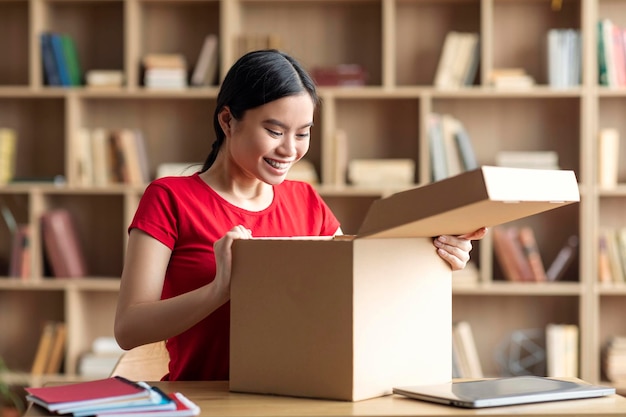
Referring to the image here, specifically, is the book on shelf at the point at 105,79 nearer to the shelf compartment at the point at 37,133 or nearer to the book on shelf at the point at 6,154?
the shelf compartment at the point at 37,133

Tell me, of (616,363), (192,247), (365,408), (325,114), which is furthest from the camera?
(325,114)

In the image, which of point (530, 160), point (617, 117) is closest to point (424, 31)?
point (530, 160)

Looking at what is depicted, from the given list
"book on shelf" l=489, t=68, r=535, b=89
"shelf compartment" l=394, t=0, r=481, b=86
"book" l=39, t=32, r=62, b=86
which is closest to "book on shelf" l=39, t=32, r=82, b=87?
"book" l=39, t=32, r=62, b=86

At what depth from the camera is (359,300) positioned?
1316 mm

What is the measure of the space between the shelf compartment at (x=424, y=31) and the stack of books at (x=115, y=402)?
277 cm

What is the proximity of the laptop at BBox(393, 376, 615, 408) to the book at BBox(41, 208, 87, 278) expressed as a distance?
260cm

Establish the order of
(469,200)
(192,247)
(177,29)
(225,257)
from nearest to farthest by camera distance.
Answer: (469,200)
(225,257)
(192,247)
(177,29)

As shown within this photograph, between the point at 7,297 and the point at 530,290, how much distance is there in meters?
2.18

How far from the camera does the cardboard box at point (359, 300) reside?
1.30 metres

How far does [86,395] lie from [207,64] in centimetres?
261

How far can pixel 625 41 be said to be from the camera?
11.8 ft

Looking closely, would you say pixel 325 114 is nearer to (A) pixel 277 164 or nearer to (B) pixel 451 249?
(A) pixel 277 164

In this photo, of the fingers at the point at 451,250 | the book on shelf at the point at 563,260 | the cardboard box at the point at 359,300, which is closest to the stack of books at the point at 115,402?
the cardboard box at the point at 359,300

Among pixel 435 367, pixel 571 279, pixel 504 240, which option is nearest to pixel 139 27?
pixel 504 240
